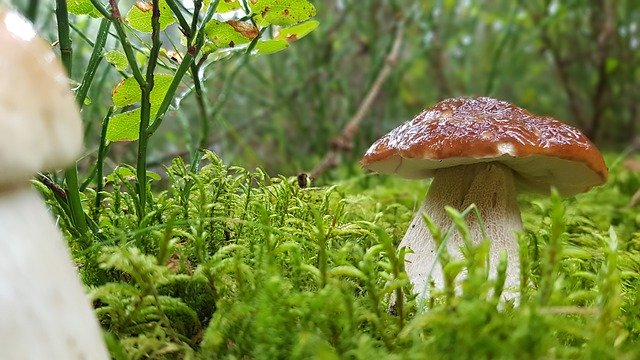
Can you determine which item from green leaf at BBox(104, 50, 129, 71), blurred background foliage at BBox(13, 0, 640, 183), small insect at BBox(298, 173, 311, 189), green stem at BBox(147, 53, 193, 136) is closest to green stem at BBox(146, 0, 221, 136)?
green stem at BBox(147, 53, 193, 136)

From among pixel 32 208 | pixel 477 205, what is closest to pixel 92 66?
pixel 32 208

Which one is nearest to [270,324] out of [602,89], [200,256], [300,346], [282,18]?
[300,346]

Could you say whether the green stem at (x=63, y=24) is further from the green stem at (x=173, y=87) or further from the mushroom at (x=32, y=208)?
the mushroom at (x=32, y=208)

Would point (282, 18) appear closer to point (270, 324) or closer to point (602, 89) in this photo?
point (270, 324)

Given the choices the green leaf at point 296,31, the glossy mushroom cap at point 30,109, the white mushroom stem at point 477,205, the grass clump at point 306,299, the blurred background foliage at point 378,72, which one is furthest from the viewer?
the blurred background foliage at point 378,72

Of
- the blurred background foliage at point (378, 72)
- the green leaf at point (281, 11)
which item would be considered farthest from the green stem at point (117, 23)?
the blurred background foliage at point (378, 72)

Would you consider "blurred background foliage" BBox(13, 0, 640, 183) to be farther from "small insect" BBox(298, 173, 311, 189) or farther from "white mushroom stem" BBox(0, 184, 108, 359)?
"white mushroom stem" BBox(0, 184, 108, 359)
